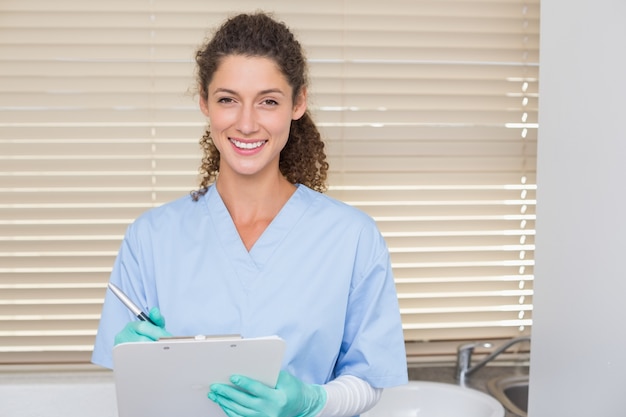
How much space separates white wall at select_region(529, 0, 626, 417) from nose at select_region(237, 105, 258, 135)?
0.43m

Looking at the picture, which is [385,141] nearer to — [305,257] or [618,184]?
[305,257]

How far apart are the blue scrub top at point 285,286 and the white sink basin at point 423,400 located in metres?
0.66

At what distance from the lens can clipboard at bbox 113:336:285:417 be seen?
1.00 metres

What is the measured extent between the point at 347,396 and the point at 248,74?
53 cm

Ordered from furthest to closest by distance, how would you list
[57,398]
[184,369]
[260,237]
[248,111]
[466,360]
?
1. [466,360]
2. [57,398]
3. [260,237]
4. [248,111]
5. [184,369]

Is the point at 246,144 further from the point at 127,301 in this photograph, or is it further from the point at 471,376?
the point at 471,376

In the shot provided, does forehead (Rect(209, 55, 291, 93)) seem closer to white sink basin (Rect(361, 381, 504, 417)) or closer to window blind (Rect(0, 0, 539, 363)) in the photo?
window blind (Rect(0, 0, 539, 363))

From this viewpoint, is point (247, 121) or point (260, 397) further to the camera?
point (247, 121)

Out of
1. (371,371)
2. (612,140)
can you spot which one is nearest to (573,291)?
(612,140)

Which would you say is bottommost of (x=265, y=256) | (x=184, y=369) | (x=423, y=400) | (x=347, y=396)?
(x=423, y=400)

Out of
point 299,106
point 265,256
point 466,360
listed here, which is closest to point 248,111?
point 299,106

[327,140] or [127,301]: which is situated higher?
[327,140]

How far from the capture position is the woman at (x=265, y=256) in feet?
4.22

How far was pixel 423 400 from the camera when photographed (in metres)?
2.01
